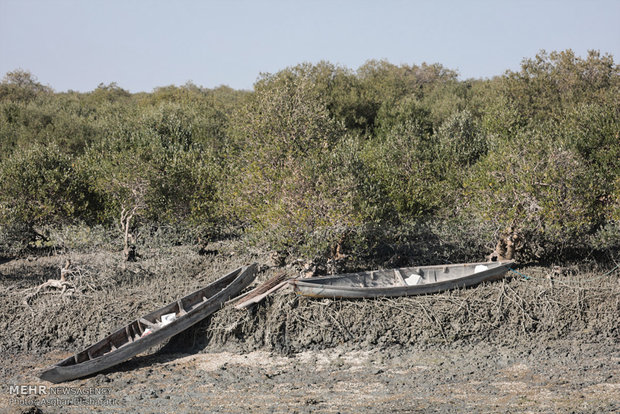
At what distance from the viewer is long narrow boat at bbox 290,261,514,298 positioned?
61.8 ft

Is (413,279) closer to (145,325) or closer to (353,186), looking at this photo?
(353,186)

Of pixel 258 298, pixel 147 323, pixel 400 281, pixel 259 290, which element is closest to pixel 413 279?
pixel 400 281

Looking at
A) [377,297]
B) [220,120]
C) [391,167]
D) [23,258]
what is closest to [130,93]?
[220,120]

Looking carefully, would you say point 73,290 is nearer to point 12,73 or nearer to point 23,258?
point 23,258

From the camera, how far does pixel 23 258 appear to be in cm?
2841

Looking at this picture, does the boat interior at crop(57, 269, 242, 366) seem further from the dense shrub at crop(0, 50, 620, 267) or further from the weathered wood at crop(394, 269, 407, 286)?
the weathered wood at crop(394, 269, 407, 286)

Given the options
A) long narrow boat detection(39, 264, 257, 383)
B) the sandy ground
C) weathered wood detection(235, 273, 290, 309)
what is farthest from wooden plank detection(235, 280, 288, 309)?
the sandy ground

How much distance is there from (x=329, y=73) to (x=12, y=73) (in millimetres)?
45120

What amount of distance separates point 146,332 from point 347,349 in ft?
20.5

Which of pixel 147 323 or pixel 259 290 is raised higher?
pixel 259 290

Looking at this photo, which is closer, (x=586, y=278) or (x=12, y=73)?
(x=586, y=278)

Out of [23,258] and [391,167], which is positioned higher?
[391,167]

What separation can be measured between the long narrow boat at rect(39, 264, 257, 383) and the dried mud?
410 millimetres

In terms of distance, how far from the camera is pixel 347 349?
18219 millimetres
